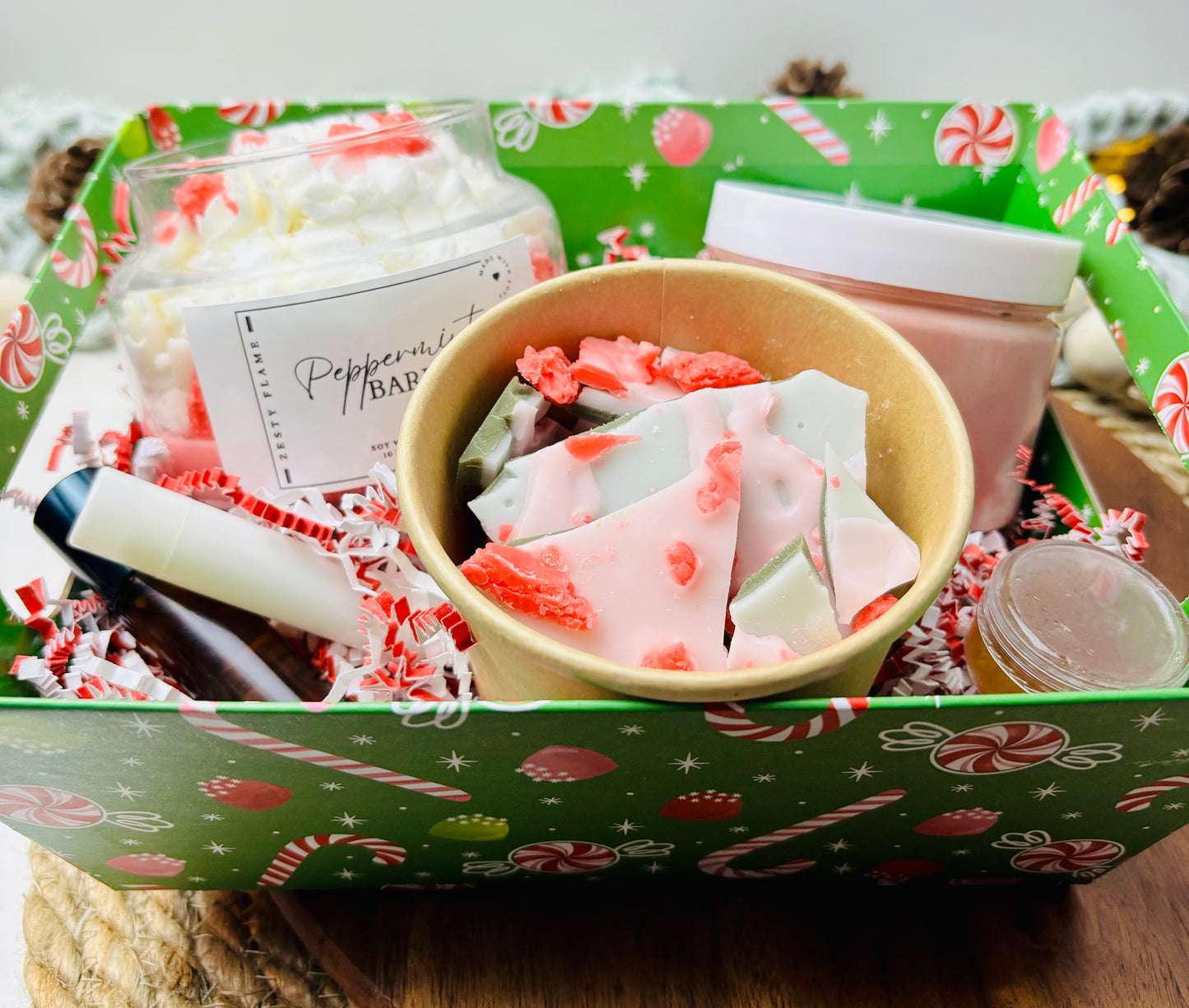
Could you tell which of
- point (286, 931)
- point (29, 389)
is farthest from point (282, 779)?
point (29, 389)

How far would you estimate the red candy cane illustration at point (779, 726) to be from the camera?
0.43m

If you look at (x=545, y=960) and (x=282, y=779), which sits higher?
(x=282, y=779)

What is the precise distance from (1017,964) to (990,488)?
0.36m

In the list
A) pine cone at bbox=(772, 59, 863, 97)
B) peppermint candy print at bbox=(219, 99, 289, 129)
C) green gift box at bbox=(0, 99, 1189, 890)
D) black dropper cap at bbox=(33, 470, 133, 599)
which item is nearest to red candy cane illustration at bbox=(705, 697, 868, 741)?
green gift box at bbox=(0, 99, 1189, 890)

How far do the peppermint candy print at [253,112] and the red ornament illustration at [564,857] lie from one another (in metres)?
0.73

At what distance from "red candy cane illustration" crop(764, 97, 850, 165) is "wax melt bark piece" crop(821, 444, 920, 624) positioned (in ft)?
1.53

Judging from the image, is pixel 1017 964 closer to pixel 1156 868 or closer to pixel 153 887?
pixel 1156 868

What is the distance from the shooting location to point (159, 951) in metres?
0.62

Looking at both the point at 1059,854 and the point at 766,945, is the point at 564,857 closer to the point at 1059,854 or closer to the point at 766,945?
the point at 766,945

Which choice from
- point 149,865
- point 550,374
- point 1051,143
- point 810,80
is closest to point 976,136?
point 1051,143

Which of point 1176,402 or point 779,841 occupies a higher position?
point 1176,402

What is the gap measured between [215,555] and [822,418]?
1.41 ft

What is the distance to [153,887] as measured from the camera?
637 millimetres

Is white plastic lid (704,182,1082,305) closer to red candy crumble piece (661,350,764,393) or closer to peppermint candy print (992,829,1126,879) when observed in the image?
red candy crumble piece (661,350,764,393)
